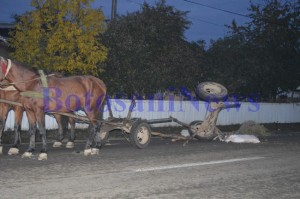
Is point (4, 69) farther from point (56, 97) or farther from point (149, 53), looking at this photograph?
point (149, 53)

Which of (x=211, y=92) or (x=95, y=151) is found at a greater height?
(x=211, y=92)

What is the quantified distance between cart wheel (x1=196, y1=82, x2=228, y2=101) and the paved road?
9.20ft

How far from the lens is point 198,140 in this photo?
46.2 feet

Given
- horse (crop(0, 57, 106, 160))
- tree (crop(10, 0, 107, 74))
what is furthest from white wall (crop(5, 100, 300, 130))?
horse (crop(0, 57, 106, 160))

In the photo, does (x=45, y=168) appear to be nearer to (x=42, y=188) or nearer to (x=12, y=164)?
(x=12, y=164)

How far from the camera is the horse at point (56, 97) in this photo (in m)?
9.44

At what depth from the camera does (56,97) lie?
9906 millimetres

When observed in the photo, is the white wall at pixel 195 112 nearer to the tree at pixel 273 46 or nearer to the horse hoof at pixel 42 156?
the tree at pixel 273 46

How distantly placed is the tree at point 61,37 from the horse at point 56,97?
7460 mm

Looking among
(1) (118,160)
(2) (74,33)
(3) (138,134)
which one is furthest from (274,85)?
(1) (118,160)

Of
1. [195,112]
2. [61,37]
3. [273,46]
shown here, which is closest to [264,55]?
Result: [273,46]

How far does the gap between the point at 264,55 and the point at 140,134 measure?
18.5 metres

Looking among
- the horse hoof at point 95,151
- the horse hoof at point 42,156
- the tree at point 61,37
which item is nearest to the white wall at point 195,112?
the tree at point 61,37

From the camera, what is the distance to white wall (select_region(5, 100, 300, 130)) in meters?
19.6
